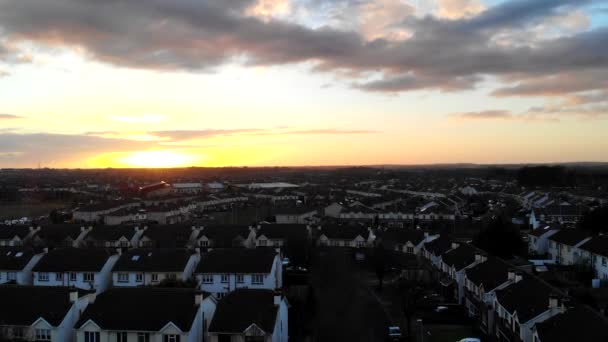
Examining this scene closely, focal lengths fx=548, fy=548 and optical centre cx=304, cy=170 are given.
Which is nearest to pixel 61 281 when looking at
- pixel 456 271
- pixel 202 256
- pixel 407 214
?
pixel 202 256

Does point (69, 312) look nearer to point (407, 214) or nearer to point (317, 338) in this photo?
point (317, 338)

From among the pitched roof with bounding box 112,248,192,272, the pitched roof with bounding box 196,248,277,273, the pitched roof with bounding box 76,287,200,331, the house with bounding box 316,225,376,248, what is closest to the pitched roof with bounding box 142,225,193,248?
the pitched roof with bounding box 112,248,192,272

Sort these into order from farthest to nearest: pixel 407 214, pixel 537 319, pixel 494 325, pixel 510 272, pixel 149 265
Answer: pixel 407 214
pixel 149 265
pixel 510 272
pixel 494 325
pixel 537 319

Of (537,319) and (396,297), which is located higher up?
(537,319)

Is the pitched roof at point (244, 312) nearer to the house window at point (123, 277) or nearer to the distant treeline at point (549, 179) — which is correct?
the house window at point (123, 277)

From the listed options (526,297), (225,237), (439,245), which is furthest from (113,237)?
(526,297)

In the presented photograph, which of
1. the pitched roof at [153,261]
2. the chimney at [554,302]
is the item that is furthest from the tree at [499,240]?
the pitched roof at [153,261]
